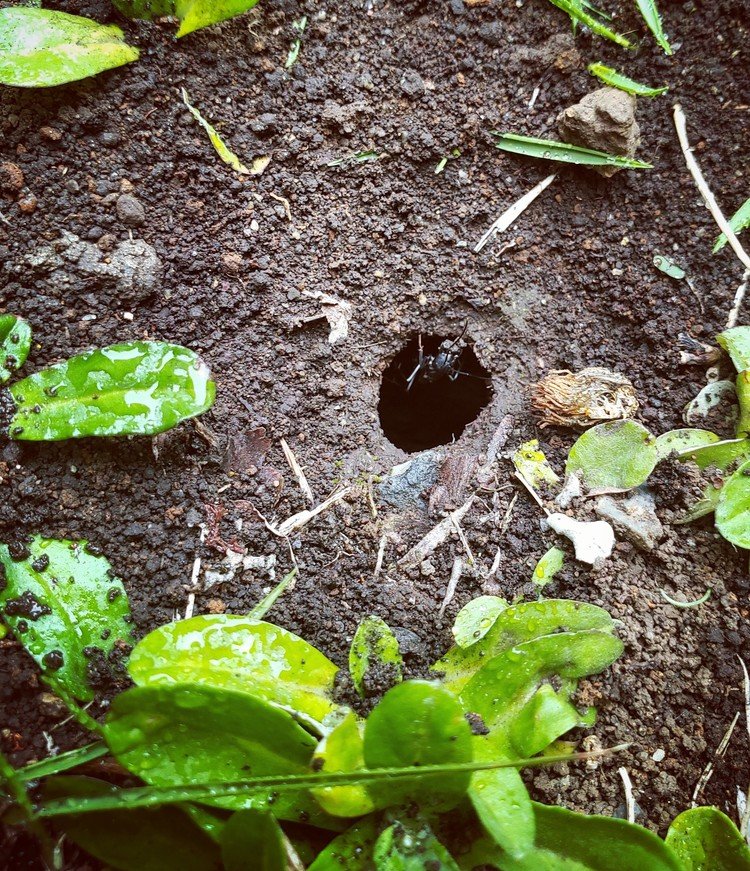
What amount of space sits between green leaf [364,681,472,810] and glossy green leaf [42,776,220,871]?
319mm

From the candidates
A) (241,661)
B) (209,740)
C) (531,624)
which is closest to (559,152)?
(531,624)

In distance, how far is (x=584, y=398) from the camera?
56.4 inches

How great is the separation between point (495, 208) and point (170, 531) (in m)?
1.06

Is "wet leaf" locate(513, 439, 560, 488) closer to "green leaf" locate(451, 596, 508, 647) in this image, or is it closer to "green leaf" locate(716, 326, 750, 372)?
"green leaf" locate(451, 596, 508, 647)

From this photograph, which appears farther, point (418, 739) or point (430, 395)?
point (430, 395)

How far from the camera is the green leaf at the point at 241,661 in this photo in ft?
3.77

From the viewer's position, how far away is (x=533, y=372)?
1.57 metres

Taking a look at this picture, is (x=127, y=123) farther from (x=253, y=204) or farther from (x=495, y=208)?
(x=495, y=208)

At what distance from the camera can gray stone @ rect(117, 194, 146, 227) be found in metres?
1.39

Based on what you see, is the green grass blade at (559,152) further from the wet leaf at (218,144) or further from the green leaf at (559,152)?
the wet leaf at (218,144)

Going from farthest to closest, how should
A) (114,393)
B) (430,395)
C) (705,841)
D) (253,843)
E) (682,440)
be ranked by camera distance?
(430,395) < (682,440) < (114,393) < (705,841) < (253,843)

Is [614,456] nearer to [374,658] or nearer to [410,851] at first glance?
[374,658]

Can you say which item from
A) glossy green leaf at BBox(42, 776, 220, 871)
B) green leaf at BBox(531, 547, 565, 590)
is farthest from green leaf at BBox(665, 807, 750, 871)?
glossy green leaf at BBox(42, 776, 220, 871)

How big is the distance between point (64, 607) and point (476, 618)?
2.62 ft
